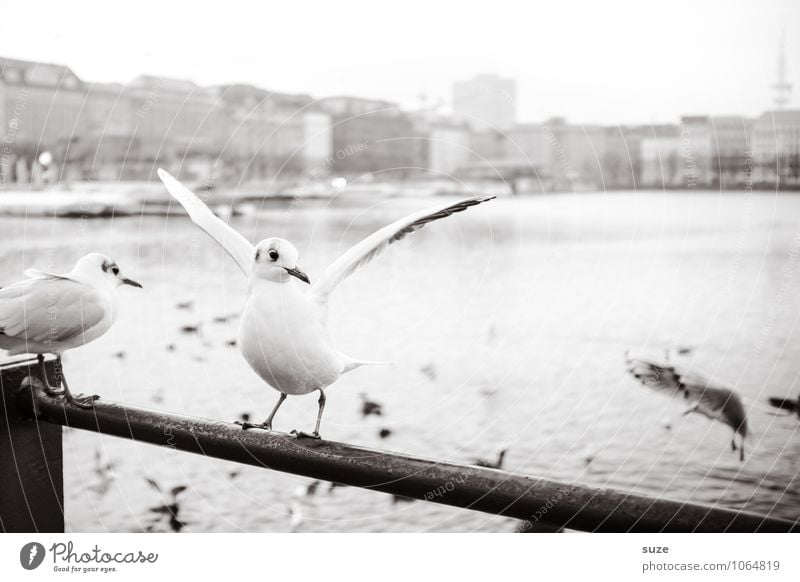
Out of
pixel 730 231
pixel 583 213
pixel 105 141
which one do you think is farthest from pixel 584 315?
pixel 105 141

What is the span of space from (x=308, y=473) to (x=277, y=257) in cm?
30

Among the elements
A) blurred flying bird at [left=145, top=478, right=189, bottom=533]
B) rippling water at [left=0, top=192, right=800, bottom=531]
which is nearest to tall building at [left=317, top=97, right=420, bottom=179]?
rippling water at [left=0, top=192, right=800, bottom=531]

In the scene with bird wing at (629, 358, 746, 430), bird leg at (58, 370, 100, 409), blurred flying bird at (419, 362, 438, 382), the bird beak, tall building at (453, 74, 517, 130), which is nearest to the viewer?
the bird beak

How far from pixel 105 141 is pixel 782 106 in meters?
1.51

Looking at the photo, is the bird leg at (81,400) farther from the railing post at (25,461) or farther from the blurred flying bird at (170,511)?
the blurred flying bird at (170,511)

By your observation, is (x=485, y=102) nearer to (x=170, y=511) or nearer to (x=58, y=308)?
(x=58, y=308)

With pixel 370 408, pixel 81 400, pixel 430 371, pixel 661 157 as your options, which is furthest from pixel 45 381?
pixel 430 371

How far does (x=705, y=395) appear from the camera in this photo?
206 cm

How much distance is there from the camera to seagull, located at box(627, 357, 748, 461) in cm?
201

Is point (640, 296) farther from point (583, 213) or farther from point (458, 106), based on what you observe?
point (458, 106)

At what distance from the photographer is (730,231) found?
2.45 meters

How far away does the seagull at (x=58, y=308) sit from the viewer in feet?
4.22

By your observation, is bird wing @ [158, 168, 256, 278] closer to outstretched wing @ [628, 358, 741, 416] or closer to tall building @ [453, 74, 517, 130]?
tall building @ [453, 74, 517, 130]

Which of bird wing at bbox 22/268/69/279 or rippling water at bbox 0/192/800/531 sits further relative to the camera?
rippling water at bbox 0/192/800/531
